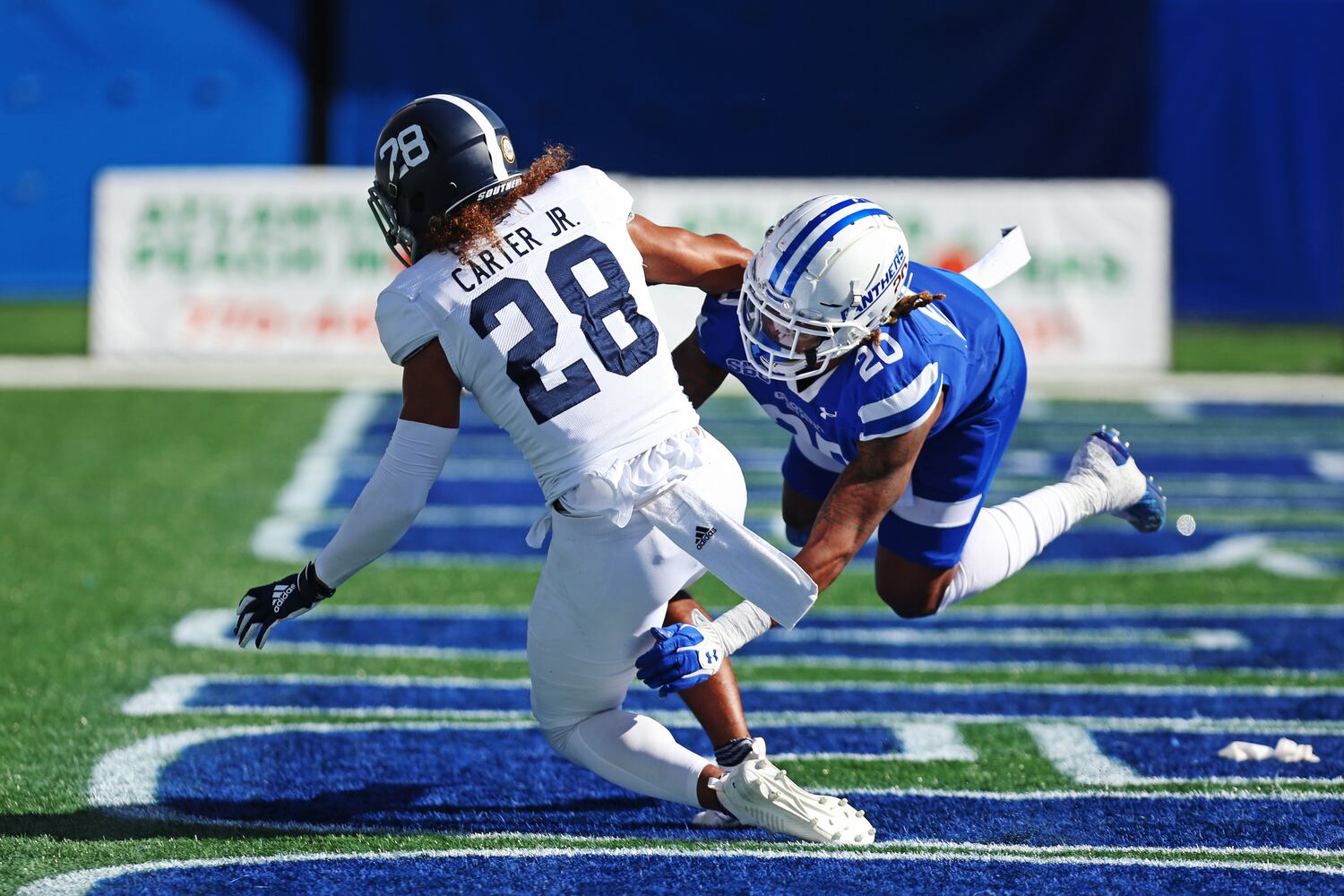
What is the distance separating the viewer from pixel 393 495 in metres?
3.23

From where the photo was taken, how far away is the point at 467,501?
7688 mm

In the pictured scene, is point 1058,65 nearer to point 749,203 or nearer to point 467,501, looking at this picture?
point 749,203

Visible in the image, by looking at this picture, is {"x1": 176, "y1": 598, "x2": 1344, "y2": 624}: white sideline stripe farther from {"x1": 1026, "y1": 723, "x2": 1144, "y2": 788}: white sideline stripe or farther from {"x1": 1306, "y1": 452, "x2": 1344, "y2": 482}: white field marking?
{"x1": 1306, "y1": 452, "x2": 1344, "y2": 482}: white field marking

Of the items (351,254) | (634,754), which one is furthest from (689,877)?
(351,254)

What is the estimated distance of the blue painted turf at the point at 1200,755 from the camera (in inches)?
156

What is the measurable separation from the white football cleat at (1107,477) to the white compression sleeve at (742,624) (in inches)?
58.0

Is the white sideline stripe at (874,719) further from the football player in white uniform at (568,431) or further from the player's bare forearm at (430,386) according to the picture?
the player's bare forearm at (430,386)

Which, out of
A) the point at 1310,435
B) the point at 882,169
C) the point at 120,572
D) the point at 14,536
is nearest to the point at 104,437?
the point at 14,536

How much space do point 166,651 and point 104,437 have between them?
3.92m

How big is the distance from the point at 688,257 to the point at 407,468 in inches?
Result: 32.9

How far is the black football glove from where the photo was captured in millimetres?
3361

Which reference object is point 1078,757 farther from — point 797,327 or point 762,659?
point 797,327

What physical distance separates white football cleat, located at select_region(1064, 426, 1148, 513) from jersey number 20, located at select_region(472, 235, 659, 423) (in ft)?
5.32

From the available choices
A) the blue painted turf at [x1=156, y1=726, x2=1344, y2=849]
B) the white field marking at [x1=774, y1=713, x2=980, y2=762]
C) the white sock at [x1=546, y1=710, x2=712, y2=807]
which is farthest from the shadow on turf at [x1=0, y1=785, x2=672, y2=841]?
the white field marking at [x1=774, y1=713, x2=980, y2=762]
